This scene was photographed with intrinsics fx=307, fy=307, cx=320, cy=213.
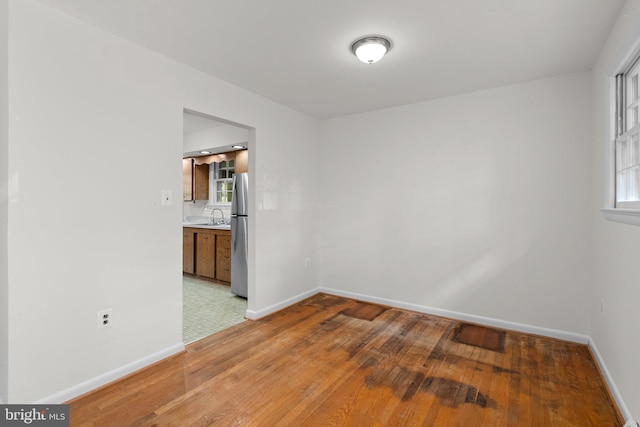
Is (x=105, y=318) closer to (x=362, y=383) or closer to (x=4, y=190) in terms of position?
(x=4, y=190)

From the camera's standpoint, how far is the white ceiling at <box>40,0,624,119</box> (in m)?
1.90

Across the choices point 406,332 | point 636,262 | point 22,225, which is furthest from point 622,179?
point 22,225

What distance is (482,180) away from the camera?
10.7 feet

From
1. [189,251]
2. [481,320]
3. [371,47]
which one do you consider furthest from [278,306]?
[371,47]

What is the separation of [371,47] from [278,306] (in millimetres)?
2908

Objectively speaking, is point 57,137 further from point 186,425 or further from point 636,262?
point 636,262

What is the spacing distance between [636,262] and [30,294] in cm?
348

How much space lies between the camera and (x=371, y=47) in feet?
7.45

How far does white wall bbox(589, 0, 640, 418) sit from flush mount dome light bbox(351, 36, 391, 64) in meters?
1.40

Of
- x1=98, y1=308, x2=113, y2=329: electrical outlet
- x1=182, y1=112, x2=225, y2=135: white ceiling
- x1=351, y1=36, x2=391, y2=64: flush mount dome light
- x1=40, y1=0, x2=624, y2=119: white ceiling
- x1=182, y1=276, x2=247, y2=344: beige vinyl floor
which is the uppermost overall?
x1=182, y1=112, x2=225, y2=135: white ceiling

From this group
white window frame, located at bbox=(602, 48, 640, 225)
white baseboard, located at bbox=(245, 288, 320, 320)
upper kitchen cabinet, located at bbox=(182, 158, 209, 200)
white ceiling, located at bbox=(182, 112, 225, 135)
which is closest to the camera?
white window frame, located at bbox=(602, 48, 640, 225)

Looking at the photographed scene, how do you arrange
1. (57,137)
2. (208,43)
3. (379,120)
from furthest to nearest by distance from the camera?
(379,120) < (208,43) < (57,137)

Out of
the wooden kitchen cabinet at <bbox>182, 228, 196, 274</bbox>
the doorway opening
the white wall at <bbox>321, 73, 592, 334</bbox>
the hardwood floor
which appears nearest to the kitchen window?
the doorway opening

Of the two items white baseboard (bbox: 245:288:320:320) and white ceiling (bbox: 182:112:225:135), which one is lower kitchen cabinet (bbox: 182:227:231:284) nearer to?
white baseboard (bbox: 245:288:320:320)
